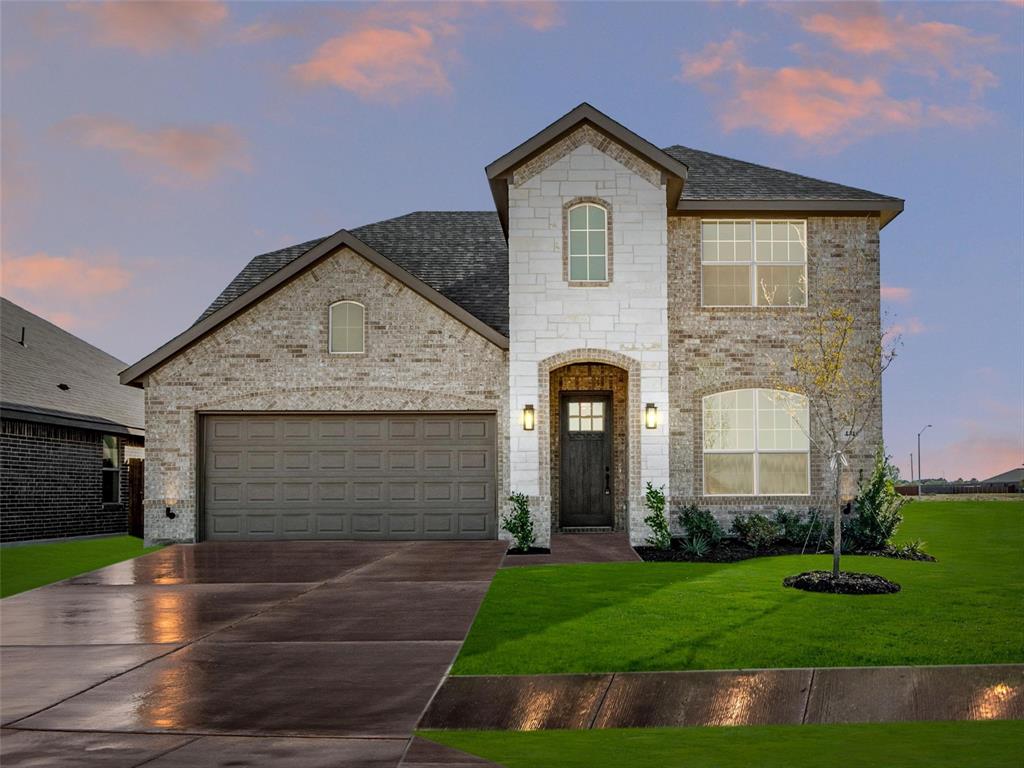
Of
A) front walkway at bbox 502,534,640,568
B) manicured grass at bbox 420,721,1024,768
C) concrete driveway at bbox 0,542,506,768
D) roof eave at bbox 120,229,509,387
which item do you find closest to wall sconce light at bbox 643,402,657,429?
front walkway at bbox 502,534,640,568

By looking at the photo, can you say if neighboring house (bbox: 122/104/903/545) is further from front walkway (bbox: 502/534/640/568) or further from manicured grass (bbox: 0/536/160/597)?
manicured grass (bbox: 0/536/160/597)

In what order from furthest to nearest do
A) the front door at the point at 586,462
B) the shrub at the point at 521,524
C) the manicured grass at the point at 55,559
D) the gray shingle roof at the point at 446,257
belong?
the gray shingle roof at the point at 446,257 → the front door at the point at 586,462 → the shrub at the point at 521,524 → the manicured grass at the point at 55,559

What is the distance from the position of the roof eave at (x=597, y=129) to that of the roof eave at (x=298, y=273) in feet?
8.47

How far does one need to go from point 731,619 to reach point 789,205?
38.2ft

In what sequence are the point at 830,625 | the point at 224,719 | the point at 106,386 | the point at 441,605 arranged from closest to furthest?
1. the point at 224,719
2. the point at 830,625
3. the point at 441,605
4. the point at 106,386

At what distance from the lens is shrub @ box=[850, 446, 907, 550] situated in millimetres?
19125

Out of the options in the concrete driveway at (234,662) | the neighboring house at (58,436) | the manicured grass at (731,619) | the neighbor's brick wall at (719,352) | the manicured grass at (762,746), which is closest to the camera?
the manicured grass at (762,746)

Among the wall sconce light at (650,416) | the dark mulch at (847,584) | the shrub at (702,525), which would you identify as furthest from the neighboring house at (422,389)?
the dark mulch at (847,584)

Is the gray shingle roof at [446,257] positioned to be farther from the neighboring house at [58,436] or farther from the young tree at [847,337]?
the young tree at [847,337]

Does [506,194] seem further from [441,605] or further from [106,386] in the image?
[106,386]

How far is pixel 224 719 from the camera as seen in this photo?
7820 millimetres

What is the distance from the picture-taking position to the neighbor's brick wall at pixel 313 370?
2097cm

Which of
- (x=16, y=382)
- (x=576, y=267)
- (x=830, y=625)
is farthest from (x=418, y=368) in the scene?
(x=830, y=625)

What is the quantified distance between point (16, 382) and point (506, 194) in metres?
12.2
